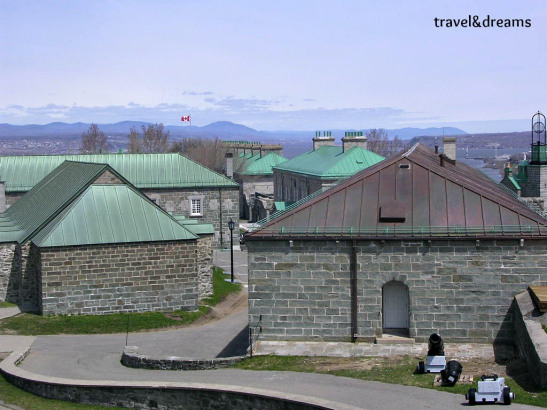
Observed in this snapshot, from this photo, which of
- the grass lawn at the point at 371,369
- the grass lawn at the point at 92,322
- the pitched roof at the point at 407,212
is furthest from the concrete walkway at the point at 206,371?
the pitched roof at the point at 407,212

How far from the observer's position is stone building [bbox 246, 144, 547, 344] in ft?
75.7

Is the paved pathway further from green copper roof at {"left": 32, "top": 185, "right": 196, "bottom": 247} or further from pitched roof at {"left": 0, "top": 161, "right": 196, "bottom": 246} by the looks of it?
pitched roof at {"left": 0, "top": 161, "right": 196, "bottom": 246}

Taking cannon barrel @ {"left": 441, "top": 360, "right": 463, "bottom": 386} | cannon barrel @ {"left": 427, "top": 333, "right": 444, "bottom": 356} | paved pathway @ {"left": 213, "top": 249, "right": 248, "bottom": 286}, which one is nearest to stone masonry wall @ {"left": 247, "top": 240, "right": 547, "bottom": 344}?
cannon barrel @ {"left": 427, "top": 333, "right": 444, "bottom": 356}

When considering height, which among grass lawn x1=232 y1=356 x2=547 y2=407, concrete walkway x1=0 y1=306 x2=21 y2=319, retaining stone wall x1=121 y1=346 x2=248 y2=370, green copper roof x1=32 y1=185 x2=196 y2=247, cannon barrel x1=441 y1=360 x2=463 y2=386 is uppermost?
green copper roof x1=32 y1=185 x2=196 y2=247

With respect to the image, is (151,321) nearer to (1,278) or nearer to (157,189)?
(1,278)

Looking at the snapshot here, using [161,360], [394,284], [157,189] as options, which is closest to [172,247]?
[161,360]

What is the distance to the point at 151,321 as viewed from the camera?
31516mm

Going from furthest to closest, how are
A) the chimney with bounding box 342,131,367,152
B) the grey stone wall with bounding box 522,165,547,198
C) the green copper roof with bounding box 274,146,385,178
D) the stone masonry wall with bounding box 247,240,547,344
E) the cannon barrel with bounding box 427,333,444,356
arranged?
the chimney with bounding box 342,131,367,152
the green copper roof with bounding box 274,146,385,178
the grey stone wall with bounding box 522,165,547,198
the stone masonry wall with bounding box 247,240,547,344
the cannon barrel with bounding box 427,333,444,356

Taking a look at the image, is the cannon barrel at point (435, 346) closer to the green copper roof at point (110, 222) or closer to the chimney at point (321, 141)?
the green copper roof at point (110, 222)

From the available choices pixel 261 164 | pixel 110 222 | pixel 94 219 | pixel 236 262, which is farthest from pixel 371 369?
pixel 261 164

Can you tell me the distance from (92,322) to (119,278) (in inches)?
76.4

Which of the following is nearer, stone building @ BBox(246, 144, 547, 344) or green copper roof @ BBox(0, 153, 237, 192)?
stone building @ BBox(246, 144, 547, 344)

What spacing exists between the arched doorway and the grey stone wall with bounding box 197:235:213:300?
1232 centimetres

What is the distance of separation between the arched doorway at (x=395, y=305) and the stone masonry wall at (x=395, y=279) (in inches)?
9.9
